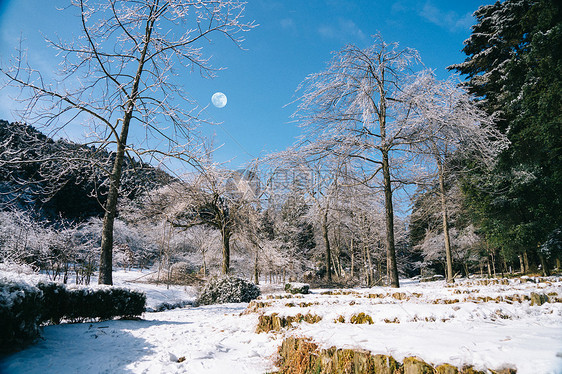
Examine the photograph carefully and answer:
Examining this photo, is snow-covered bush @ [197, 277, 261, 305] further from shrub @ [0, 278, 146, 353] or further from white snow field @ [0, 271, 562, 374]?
white snow field @ [0, 271, 562, 374]

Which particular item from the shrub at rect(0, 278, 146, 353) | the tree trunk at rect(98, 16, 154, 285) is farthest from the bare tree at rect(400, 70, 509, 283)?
the shrub at rect(0, 278, 146, 353)

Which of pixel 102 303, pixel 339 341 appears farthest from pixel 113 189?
pixel 339 341

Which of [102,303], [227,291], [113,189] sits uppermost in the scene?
[113,189]

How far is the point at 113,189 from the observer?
7.41 metres

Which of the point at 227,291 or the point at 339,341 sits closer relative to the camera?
the point at 339,341

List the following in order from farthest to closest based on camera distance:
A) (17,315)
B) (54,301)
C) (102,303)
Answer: (102,303) → (54,301) → (17,315)

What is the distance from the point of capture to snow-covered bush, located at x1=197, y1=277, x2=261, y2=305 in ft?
32.6

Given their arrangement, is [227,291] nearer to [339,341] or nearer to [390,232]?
[390,232]

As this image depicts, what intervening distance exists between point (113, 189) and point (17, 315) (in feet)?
16.1

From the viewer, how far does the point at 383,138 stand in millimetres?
8016

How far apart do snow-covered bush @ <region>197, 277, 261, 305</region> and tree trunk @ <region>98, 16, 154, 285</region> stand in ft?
13.0

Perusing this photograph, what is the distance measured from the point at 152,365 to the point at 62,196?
82.8 feet

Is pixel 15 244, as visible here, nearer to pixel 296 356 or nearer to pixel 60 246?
pixel 60 246

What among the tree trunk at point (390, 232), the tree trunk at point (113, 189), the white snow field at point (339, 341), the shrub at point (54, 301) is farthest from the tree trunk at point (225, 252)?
the shrub at point (54, 301)
